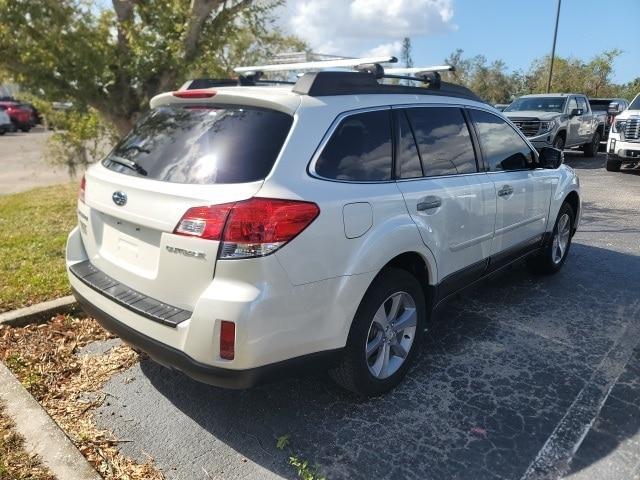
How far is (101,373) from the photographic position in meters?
3.45

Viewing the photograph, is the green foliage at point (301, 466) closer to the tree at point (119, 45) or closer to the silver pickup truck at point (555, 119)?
the tree at point (119, 45)

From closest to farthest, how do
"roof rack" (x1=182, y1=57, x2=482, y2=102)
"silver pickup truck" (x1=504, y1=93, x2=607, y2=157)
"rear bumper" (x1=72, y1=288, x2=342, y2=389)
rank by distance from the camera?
"rear bumper" (x1=72, y1=288, x2=342, y2=389) → "roof rack" (x1=182, y1=57, x2=482, y2=102) → "silver pickup truck" (x1=504, y1=93, x2=607, y2=157)

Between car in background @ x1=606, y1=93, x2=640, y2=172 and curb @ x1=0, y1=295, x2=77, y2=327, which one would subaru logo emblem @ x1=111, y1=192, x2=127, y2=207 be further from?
car in background @ x1=606, y1=93, x2=640, y2=172

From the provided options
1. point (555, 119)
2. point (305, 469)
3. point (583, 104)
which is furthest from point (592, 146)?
point (305, 469)

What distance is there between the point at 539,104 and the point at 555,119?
1.24 meters

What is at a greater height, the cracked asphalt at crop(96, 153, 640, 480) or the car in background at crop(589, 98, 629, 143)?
the car in background at crop(589, 98, 629, 143)

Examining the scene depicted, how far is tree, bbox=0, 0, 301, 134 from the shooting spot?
5.57 metres

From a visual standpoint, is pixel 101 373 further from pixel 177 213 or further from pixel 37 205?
pixel 37 205

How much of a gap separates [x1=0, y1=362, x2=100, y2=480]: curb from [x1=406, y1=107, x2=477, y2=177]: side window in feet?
8.10

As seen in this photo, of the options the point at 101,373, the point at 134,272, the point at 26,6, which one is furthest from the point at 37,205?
the point at 134,272

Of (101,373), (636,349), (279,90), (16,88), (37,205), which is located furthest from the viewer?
(37,205)

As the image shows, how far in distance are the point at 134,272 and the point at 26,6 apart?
413 cm

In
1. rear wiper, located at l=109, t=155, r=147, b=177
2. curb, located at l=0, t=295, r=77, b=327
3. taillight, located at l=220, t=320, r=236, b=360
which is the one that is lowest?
curb, located at l=0, t=295, r=77, b=327

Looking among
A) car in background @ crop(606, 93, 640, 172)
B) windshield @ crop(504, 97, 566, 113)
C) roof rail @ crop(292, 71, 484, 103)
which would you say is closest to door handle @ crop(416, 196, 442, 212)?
roof rail @ crop(292, 71, 484, 103)
